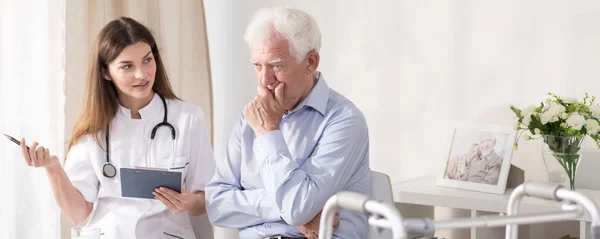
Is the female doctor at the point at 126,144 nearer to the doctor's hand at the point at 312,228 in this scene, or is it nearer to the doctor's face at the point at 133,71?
the doctor's face at the point at 133,71

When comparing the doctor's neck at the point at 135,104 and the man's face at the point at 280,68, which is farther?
the doctor's neck at the point at 135,104

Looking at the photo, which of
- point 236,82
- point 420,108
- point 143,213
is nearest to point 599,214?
point 143,213

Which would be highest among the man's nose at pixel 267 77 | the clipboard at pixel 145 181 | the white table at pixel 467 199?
the man's nose at pixel 267 77

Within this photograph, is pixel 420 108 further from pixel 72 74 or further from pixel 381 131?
pixel 72 74

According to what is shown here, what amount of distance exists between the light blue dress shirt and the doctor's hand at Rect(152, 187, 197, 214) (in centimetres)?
7

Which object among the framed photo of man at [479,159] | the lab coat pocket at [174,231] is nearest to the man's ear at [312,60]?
the lab coat pocket at [174,231]

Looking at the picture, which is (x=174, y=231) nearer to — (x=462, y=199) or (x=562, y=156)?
(x=462, y=199)

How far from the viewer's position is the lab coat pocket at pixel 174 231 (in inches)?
99.9

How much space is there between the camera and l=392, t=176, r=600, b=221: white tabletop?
2.67 m

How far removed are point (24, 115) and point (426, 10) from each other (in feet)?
5.69

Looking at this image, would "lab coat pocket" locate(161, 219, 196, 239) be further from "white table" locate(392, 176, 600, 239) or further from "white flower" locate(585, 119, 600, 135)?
"white flower" locate(585, 119, 600, 135)

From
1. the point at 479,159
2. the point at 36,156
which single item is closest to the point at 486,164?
the point at 479,159

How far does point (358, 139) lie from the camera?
2.24m

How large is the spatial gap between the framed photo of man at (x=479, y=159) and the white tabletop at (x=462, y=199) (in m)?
0.03
